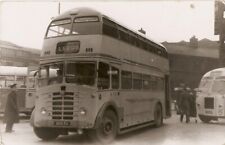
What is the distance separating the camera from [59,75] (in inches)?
380

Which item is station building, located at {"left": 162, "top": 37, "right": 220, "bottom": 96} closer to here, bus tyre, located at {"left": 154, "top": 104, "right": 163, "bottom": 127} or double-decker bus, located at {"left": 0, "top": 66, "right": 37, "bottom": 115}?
bus tyre, located at {"left": 154, "top": 104, "right": 163, "bottom": 127}

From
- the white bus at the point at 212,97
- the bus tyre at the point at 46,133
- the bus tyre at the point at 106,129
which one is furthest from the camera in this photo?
the white bus at the point at 212,97

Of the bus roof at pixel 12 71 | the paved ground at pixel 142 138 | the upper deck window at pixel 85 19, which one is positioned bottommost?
the paved ground at pixel 142 138

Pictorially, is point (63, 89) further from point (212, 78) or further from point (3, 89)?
point (212, 78)

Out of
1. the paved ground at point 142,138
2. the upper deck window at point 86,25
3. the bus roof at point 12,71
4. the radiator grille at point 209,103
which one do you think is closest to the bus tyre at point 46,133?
the paved ground at point 142,138

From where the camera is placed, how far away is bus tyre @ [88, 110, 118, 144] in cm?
920

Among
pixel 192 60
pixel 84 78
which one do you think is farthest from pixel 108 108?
pixel 192 60

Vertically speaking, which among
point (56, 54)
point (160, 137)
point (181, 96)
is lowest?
point (160, 137)

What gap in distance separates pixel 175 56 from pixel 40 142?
21.5m

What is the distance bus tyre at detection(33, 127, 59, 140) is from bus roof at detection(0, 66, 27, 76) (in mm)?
6196

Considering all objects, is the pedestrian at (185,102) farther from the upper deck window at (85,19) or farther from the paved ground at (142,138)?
the upper deck window at (85,19)

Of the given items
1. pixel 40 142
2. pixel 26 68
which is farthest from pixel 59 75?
pixel 26 68

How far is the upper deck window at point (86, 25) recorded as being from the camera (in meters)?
9.83

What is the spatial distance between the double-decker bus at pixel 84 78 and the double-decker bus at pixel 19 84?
18.9 feet
